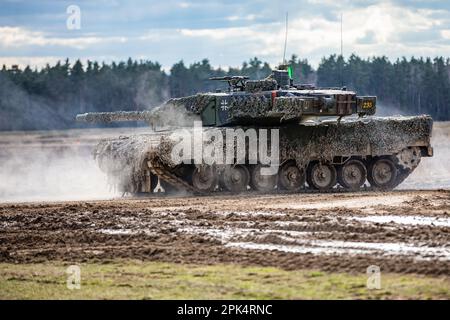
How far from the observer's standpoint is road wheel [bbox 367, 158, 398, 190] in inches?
1093

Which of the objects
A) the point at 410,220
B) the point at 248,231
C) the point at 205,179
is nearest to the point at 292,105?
the point at 205,179

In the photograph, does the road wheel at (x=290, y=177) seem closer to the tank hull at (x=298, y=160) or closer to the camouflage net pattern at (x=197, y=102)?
the tank hull at (x=298, y=160)

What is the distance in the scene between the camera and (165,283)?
487 inches

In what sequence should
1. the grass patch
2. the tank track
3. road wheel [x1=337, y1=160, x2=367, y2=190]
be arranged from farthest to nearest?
road wheel [x1=337, y1=160, x2=367, y2=190] → the tank track → the grass patch

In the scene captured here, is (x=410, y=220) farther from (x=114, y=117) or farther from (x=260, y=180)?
(x=114, y=117)

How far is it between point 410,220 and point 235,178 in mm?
9045

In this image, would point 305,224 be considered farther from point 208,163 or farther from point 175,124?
point 175,124

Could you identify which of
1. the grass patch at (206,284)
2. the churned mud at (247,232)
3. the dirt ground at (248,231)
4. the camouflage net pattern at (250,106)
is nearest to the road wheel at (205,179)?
the dirt ground at (248,231)

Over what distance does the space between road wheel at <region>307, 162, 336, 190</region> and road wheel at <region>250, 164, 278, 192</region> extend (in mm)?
1007

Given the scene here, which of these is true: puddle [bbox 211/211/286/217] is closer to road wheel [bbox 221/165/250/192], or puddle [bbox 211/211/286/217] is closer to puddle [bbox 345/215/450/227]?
puddle [bbox 345/215/450/227]

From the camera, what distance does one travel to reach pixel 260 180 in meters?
26.5

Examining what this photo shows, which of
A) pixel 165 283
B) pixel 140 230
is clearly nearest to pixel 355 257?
pixel 165 283

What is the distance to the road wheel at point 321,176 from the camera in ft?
88.6

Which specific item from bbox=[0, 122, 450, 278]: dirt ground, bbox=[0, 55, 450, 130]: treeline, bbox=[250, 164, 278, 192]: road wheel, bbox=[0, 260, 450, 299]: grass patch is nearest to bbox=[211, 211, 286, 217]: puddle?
bbox=[0, 122, 450, 278]: dirt ground
